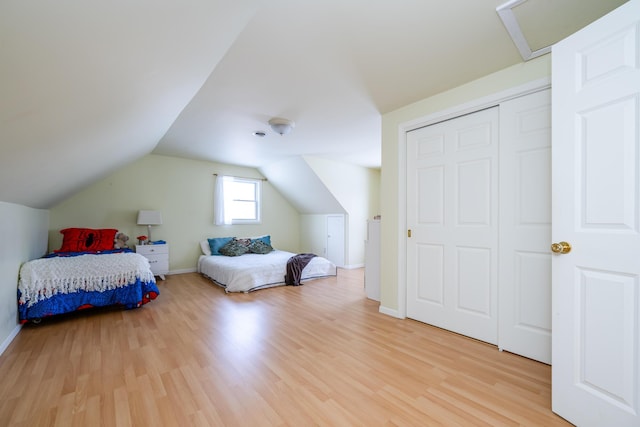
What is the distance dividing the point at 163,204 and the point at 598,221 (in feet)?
18.8

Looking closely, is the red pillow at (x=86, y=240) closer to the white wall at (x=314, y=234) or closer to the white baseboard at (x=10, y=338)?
the white baseboard at (x=10, y=338)

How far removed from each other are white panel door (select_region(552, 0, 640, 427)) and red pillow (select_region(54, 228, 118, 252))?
16.9 ft

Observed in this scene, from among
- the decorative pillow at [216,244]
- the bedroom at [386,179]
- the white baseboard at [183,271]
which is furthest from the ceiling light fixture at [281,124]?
the white baseboard at [183,271]

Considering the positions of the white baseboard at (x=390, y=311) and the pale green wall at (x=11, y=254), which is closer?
the pale green wall at (x=11, y=254)

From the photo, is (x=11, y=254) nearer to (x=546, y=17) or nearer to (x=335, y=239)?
(x=546, y=17)

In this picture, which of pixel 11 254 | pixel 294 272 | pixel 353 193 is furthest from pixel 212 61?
pixel 353 193

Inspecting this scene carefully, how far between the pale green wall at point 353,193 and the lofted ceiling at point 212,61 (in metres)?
2.33

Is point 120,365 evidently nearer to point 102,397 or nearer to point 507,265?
point 102,397

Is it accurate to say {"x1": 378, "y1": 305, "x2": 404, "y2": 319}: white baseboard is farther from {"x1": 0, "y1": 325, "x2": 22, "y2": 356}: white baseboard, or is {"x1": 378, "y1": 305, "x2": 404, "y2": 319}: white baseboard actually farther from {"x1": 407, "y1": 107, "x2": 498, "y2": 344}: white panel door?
{"x1": 0, "y1": 325, "x2": 22, "y2": 356}: white baseboard

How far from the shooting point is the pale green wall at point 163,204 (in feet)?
14.1

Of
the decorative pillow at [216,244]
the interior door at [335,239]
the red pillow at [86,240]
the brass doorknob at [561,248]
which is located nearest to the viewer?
the brass doorknob at [561,248]

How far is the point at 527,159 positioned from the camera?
199 cm

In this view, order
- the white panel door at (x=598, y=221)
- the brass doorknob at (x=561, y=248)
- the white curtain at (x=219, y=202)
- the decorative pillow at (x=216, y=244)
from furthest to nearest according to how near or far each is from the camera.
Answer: the white curtain at (x=219, y=202)
the decorative pillow at (x=216, y=244)
the brass doorknob at (x=561, y=248)
the white panel door at (x=598, y=221)

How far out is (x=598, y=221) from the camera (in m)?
1.25
